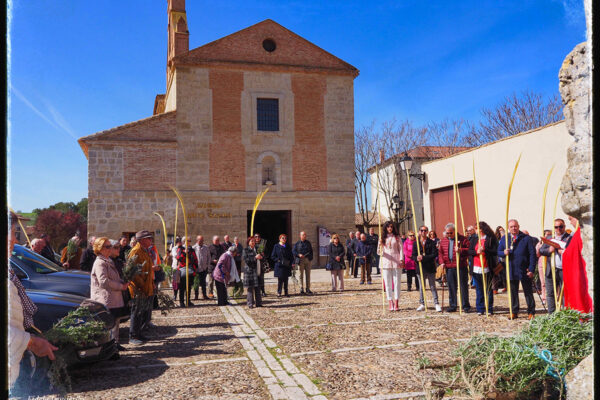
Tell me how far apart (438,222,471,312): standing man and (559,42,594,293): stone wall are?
637 cm

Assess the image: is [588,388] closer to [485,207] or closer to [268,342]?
[268,342]

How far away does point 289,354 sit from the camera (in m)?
6.36

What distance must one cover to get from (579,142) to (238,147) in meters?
20.3

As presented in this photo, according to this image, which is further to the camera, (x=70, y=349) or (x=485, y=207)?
(x=485, y=207)

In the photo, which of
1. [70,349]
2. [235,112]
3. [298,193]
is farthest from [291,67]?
[70,349]

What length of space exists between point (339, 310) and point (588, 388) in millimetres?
7423

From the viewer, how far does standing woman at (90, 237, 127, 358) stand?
6559 mm

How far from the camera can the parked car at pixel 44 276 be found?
764cm

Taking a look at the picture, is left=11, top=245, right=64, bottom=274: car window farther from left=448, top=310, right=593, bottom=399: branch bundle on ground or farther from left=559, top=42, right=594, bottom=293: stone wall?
left=559, top=42, right=594, bottom=293: stone wall

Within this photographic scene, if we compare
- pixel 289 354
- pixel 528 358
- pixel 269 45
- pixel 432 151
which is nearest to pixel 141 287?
pixel 289 354

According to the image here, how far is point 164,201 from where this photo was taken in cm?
2142

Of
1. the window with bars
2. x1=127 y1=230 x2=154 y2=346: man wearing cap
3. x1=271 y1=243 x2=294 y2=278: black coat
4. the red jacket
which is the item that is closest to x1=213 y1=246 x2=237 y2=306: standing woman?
x1=271 y1=243 x2=294 y2=278: black coat

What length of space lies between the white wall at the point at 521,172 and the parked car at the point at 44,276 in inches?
462

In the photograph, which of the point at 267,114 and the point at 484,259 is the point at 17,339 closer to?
the point at 484,259
